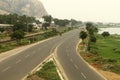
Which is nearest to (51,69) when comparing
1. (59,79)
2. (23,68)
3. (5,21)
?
(23,68)

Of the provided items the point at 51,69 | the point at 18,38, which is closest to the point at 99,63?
the point at 51,69

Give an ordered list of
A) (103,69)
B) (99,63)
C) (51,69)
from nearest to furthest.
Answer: (51,69)
(103,69)
(99,63)

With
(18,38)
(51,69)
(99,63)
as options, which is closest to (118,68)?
(99,63)

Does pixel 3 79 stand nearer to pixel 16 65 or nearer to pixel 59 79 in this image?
pixel 59 79

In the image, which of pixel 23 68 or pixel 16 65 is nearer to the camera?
pixel 23 68

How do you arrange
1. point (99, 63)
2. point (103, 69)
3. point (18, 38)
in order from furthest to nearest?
1. point (18, 38)
2. point (99, 63)
3. point (103, 69)

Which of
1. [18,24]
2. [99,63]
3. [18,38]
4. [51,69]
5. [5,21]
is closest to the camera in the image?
[51,69]

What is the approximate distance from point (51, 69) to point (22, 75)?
6.45 metres

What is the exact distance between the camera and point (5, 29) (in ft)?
441

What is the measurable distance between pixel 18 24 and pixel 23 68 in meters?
92.0

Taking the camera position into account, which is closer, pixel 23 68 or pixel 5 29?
pixel 23 68

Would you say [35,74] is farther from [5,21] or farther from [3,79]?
[5,21]

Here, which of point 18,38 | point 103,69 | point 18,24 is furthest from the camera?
point 18,24

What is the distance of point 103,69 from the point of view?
45.3m
